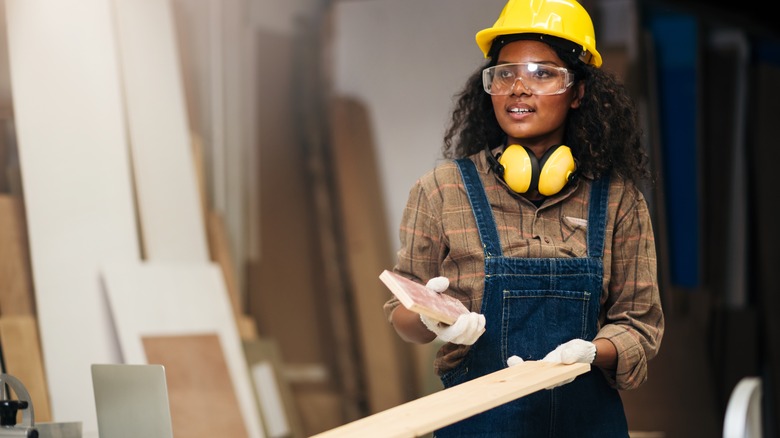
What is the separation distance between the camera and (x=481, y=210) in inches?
78.7

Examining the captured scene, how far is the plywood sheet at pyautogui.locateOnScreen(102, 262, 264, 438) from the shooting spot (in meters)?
3.57

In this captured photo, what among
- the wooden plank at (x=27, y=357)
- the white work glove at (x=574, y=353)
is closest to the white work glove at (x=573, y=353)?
the white work glove at (x=574, y=353)

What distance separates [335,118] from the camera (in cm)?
513

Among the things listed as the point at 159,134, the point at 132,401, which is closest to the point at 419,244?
the point at 132,401

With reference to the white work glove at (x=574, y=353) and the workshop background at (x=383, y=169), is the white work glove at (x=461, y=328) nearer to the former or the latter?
the white work glove at (x=574, y=353)

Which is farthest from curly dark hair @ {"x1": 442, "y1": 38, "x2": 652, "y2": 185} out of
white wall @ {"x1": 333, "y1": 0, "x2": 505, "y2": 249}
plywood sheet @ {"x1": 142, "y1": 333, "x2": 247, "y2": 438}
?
white wall @ {"x1": 333, "y1": 0, "x2": 505, "y2": 249}

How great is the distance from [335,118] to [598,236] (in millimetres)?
3276

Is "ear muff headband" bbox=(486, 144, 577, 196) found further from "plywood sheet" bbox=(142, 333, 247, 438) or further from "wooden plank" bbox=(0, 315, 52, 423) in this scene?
"plywood sheet" bbox=(142, 333, 247, 438)

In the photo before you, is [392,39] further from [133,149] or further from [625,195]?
[625,195]

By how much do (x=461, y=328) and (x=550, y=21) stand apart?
688 millimetres

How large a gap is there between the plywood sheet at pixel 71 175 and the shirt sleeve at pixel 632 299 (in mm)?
1667

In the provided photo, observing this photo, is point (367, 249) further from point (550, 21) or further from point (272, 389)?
point (550, 21)

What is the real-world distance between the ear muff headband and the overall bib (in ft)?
0.33

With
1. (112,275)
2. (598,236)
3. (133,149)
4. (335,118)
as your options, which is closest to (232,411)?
(112,275)
